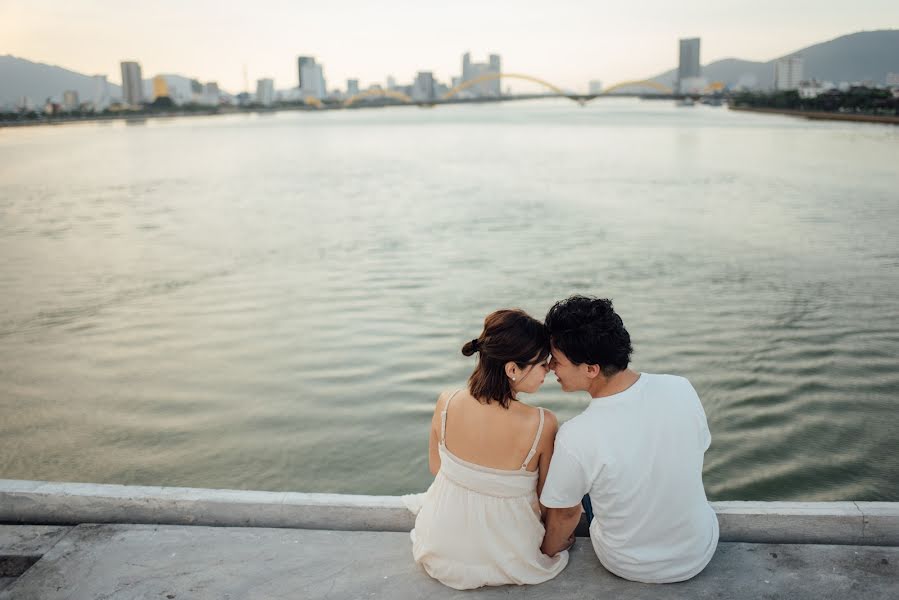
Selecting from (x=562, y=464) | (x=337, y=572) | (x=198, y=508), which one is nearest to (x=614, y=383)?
(x=562, y=464)

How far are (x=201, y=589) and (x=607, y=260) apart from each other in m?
9.86

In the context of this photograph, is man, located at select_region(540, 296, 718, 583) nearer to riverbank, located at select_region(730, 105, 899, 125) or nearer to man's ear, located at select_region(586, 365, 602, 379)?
man's ear, located at select_region(586, 365, 602, 379)

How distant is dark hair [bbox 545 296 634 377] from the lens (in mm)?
2219

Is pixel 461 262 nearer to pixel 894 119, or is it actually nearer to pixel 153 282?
pixel 153 282

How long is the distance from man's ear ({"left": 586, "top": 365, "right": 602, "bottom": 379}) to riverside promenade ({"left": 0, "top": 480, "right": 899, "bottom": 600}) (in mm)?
726

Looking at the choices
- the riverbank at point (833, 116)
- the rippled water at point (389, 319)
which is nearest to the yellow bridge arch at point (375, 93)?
the riverbank at point (833, 116)

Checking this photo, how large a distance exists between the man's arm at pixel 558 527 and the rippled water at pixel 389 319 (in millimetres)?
2664

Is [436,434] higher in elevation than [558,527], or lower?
higher

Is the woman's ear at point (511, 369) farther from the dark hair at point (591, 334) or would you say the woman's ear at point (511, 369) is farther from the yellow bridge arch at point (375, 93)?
the yellow bridge arch at point (375, 93)

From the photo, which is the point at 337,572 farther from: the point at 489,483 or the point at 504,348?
the point at 504,348

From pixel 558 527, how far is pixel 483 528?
25 centimetres

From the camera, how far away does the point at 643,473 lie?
7.49 feet

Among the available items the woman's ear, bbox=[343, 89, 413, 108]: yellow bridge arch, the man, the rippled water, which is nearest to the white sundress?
the man

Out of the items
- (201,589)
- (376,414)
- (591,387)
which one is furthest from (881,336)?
(201,589)
